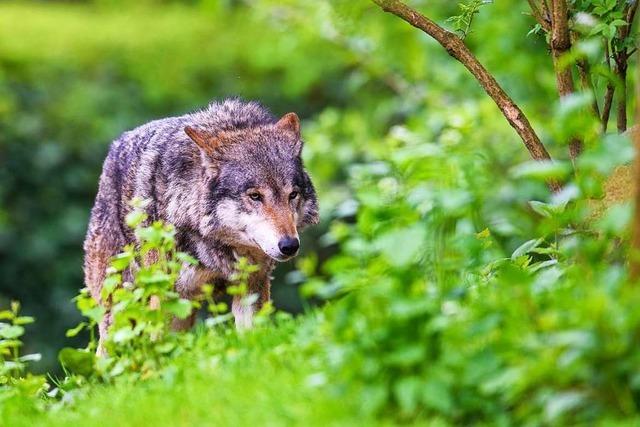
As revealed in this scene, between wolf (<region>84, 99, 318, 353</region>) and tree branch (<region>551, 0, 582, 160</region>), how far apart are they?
4.96ft

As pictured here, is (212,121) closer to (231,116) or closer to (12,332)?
(231,116)

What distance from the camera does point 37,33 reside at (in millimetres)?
15008

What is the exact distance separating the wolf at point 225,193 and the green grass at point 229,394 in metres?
1.10

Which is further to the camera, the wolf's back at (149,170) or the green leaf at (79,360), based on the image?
the wolf's back at (149,170)

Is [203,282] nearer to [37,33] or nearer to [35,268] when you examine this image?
[35,268]

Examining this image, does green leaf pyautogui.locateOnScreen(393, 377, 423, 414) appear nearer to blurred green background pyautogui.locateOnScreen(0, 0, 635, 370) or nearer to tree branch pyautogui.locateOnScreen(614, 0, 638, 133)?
tree branch pyautogui.locateOnScreen(614, 0, 638, 133)

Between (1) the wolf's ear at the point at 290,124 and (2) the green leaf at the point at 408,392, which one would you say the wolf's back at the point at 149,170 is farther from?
(2) the green leaf at the point at 408,392

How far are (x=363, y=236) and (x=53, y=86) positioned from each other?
33.8 ft

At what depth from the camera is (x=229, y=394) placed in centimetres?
446

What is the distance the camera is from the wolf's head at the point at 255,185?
642 centimetres

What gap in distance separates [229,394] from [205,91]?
35.0 feet

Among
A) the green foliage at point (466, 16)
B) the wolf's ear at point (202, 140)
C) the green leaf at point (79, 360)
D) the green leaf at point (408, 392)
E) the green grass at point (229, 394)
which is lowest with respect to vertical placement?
the green leaf at point (408, 392)

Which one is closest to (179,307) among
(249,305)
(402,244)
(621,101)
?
(249,305)

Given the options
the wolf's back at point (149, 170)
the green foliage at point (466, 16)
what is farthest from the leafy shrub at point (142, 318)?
the green foliage at point (466, 16)
